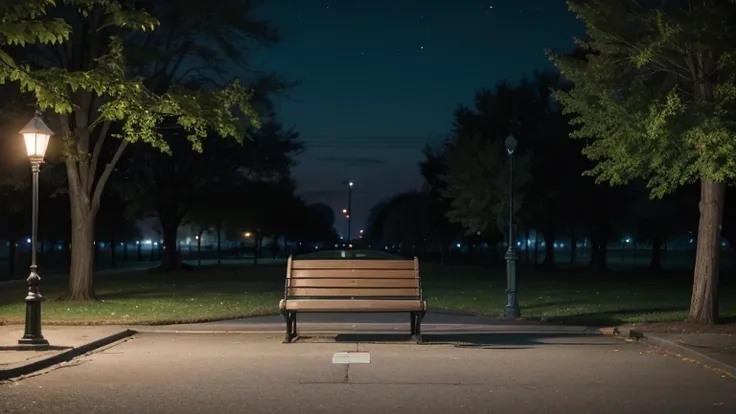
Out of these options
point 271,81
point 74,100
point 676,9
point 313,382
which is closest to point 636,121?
point 676,9

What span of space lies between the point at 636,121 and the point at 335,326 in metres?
6.79

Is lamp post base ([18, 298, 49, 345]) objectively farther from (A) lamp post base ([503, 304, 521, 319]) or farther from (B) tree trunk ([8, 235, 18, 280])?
(B) tree trunk ([8, 235, 18, 280])

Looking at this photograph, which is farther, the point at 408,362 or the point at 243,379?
the point at 408,362

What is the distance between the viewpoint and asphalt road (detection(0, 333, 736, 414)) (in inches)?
370

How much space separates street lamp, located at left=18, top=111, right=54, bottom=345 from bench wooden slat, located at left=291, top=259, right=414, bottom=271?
4.13 metres

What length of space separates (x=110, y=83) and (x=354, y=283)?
5.30 m

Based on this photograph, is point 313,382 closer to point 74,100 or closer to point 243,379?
point 243,379

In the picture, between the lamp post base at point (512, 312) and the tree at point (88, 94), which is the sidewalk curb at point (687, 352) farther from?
the tree at point (88, 94)

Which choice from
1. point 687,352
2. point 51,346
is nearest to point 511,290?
point 687,352

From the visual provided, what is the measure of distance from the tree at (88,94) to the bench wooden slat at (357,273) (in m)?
4.48

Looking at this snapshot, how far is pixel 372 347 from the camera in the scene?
14305mm

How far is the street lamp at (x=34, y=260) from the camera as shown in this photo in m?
13.7

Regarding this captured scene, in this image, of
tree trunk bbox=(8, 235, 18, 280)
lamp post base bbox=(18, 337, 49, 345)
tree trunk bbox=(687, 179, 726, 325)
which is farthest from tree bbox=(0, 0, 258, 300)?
tree trunk bbox=(8, 235, 18, 280)

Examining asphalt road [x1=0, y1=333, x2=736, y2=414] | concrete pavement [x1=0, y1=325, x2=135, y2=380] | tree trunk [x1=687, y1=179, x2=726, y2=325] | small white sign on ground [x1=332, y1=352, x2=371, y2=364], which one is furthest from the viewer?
tree trunk [x1=687, y1=179, x2=726, y2=325]
